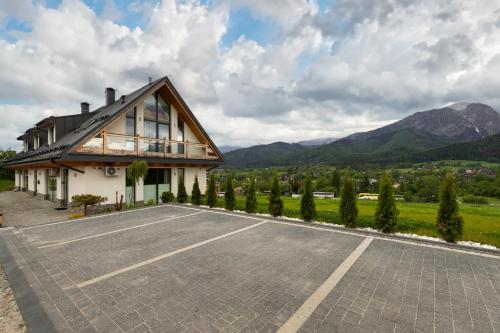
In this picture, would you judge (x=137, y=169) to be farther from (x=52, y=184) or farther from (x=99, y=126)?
(x=52, y=184)

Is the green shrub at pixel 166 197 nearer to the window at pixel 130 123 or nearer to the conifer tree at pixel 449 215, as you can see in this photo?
the window at pixel 130 123

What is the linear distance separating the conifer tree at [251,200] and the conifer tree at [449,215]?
278 inches

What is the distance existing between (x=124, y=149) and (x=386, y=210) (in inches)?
522

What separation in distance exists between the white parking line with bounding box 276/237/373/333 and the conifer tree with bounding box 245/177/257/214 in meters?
A: 5.94

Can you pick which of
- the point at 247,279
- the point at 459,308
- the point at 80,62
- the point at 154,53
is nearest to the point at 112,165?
the point at 80,62

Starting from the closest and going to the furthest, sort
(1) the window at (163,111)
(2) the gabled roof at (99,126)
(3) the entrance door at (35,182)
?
(2) the gabled roof at (99,126) → (1) the window at (163,111) → (3) the entrance door at (35,182)

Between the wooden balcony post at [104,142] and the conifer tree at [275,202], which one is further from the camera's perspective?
the wooden balcony post at [104,142]

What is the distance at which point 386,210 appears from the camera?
7820mm

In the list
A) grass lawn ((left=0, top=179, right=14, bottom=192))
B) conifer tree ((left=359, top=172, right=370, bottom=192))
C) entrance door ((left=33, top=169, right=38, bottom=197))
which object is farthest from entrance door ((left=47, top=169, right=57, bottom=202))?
conifer tree ((left=359, top=172, right=370, bottom=192))

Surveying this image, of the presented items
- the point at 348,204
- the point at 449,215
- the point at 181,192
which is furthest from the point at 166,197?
the point at 449,215

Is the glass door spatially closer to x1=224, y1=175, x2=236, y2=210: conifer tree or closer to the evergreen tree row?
the evergreen tree row

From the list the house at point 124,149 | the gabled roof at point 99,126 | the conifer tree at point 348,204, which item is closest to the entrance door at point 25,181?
the house at point 124,149

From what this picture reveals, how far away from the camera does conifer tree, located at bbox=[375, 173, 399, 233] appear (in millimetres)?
7719

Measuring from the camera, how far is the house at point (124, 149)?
11.8 m
